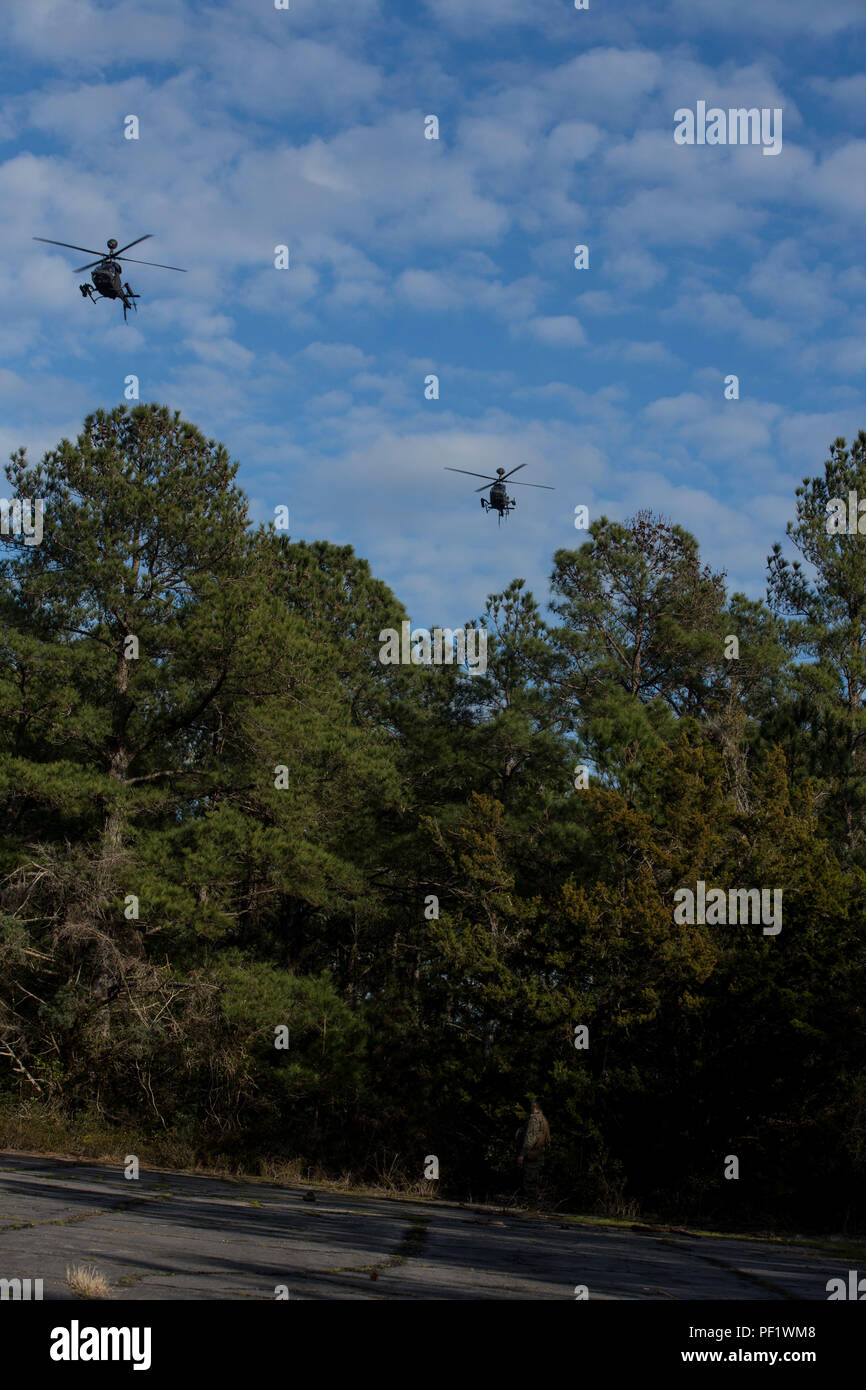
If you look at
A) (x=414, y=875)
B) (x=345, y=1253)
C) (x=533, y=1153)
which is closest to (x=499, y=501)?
(x=414, y=875)

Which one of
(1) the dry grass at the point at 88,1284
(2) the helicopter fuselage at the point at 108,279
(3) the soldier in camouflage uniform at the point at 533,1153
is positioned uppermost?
(2) the helicopter fuselage at the point at 108,279

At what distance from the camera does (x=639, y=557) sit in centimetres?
3412

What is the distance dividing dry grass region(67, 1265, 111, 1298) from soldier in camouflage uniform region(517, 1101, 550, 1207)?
45.1 feet

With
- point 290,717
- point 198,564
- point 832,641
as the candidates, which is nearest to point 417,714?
point 290,717

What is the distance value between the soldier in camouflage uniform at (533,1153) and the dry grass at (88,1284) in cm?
1374

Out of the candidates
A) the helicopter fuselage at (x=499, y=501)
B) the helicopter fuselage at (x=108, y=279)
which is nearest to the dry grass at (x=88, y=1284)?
the helicopter fuselage at (x=108, y=279)

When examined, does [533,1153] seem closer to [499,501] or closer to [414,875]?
[414,875]

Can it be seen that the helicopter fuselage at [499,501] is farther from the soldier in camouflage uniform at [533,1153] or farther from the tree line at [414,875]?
the soldier in camouflage uniform at [533,1153]

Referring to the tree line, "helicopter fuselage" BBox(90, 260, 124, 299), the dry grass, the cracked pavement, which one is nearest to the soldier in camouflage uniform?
the tree line

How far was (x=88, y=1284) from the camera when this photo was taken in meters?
5.65

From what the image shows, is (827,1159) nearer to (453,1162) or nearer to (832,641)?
(453,1162)

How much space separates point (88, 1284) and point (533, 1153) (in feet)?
47.2

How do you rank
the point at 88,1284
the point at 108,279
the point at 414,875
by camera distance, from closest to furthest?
the point at 88,1284
the point at 108,279
the point at 414,875

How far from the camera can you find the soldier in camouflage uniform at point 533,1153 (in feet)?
61.6
